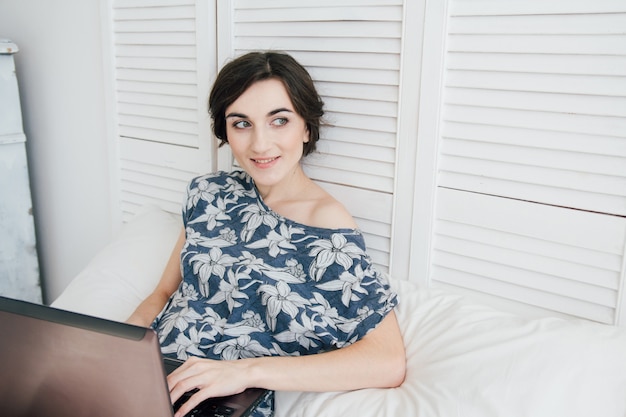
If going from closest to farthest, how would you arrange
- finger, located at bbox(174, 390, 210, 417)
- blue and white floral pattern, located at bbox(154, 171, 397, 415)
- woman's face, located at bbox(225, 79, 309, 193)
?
finger, located at bbox(174, 390, 210, 417) < blue and white floral pattern, located at bbox(154, 171, 397, 415) < woman's face, located at bbox(225, 79, 309, 193)

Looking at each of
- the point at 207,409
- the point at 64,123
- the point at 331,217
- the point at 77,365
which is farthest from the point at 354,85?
the point at 64,123

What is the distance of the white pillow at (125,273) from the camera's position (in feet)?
4.96

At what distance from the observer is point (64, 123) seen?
2.07 m

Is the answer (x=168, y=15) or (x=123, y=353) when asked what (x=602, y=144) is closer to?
(x=123, y=353)

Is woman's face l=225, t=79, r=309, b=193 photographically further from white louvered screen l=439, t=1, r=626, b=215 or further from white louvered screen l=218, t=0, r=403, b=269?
white louvered screen l=439, t=1, r=626, b=215

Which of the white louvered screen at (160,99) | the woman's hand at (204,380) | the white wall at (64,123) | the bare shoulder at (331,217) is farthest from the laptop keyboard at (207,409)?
the white wall at (64,123)

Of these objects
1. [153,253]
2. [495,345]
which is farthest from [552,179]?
Result: [153,253]

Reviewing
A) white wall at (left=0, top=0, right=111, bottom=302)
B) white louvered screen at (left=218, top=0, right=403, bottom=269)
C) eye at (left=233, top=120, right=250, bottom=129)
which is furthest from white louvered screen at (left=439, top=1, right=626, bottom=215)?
white wall at (left=0, top=0, right=111, bottom=302)

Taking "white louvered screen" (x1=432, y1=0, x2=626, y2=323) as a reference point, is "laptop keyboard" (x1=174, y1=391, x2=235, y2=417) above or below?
below

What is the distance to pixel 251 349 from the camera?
1.20 metres

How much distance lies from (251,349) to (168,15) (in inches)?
38.5

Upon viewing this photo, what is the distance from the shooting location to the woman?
3.57ft

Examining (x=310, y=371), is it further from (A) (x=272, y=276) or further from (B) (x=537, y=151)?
(B) (x=537, y=151)

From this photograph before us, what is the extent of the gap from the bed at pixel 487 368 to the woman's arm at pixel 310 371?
0.09 ft
